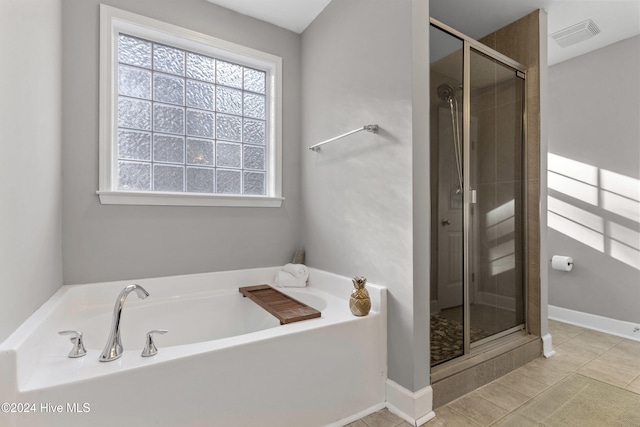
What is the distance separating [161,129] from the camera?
215 centimetres

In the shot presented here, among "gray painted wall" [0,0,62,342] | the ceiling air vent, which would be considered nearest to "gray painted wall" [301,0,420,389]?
"gray painted wall" [0,0,62,342]

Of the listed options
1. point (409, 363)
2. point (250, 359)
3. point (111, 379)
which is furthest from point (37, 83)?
point (409, 363)

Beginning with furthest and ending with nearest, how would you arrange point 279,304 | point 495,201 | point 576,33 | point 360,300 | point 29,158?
1. point 576,33
2. point 495,201
3. point 279,304
4. point 360,300
5. point 29,158

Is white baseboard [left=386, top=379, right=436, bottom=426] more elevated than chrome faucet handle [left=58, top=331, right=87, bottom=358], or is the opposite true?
chrome faucet handle [left=58, top=331, right=87, bottom=358]

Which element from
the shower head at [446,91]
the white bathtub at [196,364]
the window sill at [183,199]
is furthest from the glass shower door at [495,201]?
the window sill at [183,199]

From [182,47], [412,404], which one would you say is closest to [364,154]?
[412,404]

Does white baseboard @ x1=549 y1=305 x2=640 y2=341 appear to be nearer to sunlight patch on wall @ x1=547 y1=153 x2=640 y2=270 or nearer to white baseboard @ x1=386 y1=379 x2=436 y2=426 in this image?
sunlight patch on wall @ x1=547 y1=153 x2=640 y2=270

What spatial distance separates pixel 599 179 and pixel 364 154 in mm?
2434

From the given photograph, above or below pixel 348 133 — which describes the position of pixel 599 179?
below

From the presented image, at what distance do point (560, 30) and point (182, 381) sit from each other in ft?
11.6

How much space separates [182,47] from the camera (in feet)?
7.29

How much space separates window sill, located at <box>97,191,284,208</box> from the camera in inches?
75.0

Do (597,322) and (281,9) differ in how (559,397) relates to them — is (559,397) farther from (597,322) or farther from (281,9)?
(281,9)

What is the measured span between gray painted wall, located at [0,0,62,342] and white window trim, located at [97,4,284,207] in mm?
222
